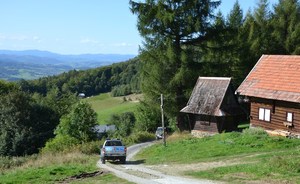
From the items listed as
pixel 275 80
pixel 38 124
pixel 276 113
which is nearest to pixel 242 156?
pixel 276 113

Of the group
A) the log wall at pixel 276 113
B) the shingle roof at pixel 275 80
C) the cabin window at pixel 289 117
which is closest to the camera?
the log wall at pixel 276 113

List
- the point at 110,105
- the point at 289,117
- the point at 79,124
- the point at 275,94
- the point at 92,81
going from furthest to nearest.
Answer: the point at 92,81
the point at 110,105
the point at 79,124
the point at 275,94
the point at 289,117

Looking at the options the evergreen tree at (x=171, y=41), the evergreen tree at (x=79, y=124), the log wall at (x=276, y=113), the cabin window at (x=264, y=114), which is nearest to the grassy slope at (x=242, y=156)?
the log wall at (x=276, y=113)

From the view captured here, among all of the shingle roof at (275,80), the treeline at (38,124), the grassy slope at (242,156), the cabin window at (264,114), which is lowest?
the treeline at (38,124)

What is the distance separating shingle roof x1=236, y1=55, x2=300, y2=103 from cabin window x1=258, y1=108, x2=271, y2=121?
1494 mm

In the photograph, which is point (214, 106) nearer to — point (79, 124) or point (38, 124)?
point (79, 124)

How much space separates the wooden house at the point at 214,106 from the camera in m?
40.7

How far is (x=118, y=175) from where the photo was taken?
876 inches

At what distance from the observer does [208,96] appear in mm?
41938

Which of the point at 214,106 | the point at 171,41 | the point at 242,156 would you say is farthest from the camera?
the point at 171,41

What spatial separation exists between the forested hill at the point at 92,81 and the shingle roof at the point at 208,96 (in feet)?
326

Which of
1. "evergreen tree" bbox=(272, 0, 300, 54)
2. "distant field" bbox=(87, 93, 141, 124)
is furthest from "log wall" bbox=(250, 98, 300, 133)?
"distant field" bbox=(87, 93, 141, 124)

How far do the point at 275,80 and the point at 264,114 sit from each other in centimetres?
319

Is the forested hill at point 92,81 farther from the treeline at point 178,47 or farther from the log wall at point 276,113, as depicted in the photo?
the log wall at point 276,113
